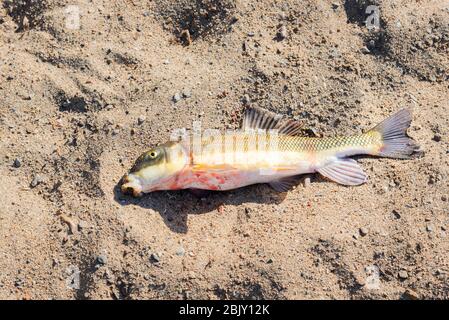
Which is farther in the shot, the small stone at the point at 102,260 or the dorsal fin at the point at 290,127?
the dorsal fin at the point at 290,127

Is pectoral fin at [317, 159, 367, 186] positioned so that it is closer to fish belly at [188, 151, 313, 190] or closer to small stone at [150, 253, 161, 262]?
fish belly at [188, 151, 313, 190]

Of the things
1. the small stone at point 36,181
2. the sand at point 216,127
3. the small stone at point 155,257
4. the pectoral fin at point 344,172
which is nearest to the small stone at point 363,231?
the sand at point 216,127

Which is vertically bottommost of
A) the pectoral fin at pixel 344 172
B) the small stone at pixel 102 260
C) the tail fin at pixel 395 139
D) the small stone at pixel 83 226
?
the small stone at pixel 102 260

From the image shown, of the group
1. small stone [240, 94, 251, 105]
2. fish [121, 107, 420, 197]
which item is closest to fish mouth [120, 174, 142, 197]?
fish [121, 107, 420, 197]

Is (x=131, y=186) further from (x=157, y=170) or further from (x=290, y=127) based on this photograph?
(x=290, y=127)

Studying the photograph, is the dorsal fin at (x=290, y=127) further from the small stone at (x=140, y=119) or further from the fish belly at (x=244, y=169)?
the small stone at (x=140, y=119)
